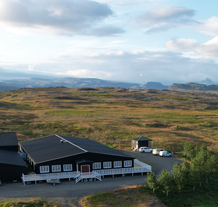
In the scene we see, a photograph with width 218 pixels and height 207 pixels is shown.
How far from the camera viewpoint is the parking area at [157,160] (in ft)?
135

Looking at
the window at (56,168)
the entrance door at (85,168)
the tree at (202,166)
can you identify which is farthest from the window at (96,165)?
the tree at (202,166)

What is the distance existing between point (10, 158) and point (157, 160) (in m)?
24.6

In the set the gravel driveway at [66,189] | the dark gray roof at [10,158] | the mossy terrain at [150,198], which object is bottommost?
the mossy terrain at [150,198]

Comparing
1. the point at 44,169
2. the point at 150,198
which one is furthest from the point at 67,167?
the point at 150,198

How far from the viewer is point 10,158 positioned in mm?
36688

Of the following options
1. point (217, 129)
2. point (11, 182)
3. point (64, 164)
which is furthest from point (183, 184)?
point (217, 129)

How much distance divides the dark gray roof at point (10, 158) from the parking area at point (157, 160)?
20.4 meters

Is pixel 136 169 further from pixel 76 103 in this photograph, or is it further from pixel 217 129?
pixel 76 103

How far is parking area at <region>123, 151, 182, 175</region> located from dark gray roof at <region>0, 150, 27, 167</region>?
66.8ft

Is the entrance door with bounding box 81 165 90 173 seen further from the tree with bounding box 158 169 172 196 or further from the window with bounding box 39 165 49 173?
the tree with bounding box 158 169 172 196

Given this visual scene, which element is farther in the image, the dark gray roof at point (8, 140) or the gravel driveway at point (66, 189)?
the dark gray roof at point (8, 140)

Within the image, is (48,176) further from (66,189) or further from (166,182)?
(166,182)

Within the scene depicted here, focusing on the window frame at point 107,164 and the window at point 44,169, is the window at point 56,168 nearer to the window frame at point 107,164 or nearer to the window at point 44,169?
the window at point 44,169

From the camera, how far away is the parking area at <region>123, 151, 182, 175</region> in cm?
4125
